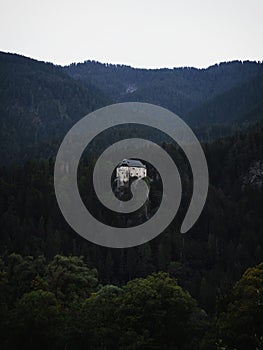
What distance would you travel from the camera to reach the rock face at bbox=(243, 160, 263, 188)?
121350 millimetres

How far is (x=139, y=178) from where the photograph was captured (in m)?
106

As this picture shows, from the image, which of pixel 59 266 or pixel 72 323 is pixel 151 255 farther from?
pixel 72 323

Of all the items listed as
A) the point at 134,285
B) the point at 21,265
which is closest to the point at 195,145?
the point at 21,265

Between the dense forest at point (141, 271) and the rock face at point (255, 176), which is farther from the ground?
the rock face at point (255, 176)

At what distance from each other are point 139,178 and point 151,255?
74.4 feet

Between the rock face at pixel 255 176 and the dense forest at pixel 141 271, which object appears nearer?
the dense forest at pixel 141 271

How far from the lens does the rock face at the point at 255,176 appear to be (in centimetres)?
12135

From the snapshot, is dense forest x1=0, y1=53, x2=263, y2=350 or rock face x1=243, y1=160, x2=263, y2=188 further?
rock face x1=243, y1=160, x2=263, y2=188

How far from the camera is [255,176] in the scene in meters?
124

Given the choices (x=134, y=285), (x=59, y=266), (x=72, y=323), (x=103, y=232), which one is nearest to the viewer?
(x=72, y=323)

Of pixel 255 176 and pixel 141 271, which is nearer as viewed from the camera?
pixel 141 271

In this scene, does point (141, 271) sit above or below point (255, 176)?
below

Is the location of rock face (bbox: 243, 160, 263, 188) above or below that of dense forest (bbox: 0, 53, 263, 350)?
above

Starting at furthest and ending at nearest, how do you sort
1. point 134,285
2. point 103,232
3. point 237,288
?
point 103,232 → point 134,285 → point 237,288
